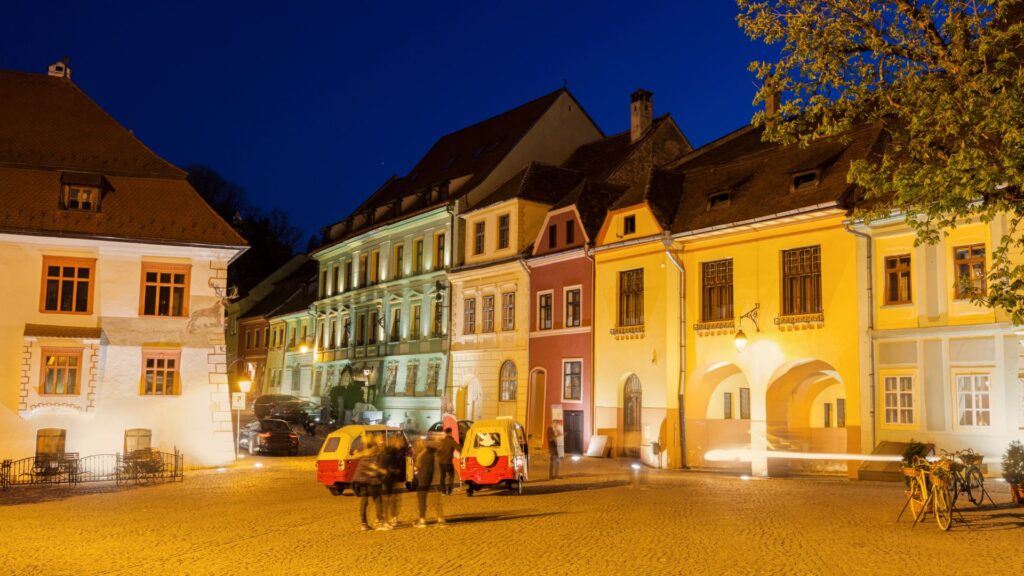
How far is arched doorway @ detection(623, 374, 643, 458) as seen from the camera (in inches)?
1415

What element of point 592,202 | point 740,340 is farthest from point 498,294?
point 740,340

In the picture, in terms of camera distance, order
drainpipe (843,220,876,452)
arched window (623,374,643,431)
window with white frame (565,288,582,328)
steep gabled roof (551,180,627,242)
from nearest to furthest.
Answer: drainpipe (843,220,876,452) < arched window (623,374,643,431) < steep gabled roof (551,180,627,242) < window with white frame (565,288,582,328)

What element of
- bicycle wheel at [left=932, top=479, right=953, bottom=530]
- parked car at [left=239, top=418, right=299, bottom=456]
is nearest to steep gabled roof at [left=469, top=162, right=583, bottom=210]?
parked car at [left=239, top=418, right=299, bottom=456]

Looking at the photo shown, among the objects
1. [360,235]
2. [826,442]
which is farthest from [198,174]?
[826,442]

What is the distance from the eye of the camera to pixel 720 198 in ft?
111

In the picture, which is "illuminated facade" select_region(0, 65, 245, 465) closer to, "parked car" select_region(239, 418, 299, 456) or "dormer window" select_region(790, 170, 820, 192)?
"parked car" select_region(239, 418, 299, 456)

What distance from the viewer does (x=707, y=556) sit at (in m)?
14.1

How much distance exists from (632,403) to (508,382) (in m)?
8.37

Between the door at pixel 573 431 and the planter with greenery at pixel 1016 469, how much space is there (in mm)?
19829

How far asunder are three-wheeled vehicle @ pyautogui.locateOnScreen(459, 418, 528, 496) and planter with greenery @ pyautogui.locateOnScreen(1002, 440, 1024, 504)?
1037cm

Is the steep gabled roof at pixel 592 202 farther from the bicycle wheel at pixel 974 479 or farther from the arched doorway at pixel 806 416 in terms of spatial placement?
the bicycle wheel at pixel 974 479

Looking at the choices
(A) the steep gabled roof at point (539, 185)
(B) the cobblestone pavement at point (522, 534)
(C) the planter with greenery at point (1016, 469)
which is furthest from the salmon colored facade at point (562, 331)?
(C) the planter with greenery at point (1016, 469)

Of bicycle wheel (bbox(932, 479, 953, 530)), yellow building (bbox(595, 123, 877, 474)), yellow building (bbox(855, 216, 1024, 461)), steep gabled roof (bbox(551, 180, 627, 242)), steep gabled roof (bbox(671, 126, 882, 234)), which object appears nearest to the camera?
bicycle wheel (bbox(932, 479, 953, 530))

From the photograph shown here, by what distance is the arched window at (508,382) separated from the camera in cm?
4322
